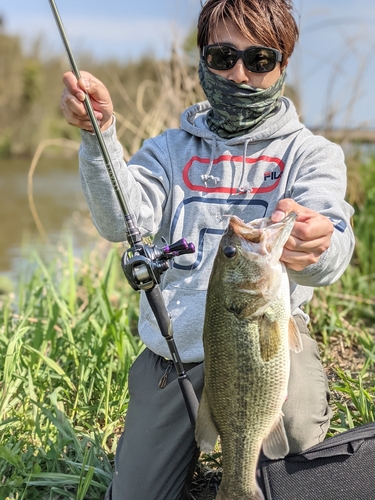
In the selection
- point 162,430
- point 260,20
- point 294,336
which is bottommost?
point 162,430

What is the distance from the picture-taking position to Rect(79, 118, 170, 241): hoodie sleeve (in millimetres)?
2312

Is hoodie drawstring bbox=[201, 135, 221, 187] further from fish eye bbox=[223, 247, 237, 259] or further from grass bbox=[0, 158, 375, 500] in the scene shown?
grass bbox=[0, 158, 375, 500]

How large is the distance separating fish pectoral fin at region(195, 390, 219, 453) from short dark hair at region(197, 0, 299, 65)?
137 cm

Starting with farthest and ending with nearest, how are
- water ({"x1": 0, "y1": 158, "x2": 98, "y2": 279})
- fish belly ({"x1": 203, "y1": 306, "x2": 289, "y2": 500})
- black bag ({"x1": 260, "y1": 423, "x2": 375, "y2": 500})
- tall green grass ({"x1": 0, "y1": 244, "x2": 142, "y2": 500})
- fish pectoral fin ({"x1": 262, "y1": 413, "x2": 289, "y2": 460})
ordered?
water ({"x1": 0, "y1": 158, "x2": 98, "y2": 279}) → tall green grass ({"x1": 0, "y1": 244, "x2": 142, "y2": 500}) → black bag ({"x1": 260, "y1": 423, "x2": 375, "y2": 500}) → fish pectoral fin ({"x1": 262, "y1": 413, "x2": 289, "y2": 460}) → fish belly ({"x1": 203, "y1": 306, "x2": 289, "y2": 500})

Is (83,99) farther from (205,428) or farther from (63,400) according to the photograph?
(63,400)

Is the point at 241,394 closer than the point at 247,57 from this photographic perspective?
Yes

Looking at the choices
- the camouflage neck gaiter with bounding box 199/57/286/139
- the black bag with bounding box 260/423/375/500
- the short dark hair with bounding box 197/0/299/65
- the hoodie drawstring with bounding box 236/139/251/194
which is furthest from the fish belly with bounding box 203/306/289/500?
the short dark hair with bounding box 197/0/299/65

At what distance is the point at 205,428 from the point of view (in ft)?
7.00

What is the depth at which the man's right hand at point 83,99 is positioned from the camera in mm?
2109

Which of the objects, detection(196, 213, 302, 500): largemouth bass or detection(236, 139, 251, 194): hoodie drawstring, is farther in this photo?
detection(236, 139, 251, 194): hoodie drawstring

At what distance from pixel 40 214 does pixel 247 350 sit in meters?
12.2

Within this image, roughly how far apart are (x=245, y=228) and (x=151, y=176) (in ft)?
3.01

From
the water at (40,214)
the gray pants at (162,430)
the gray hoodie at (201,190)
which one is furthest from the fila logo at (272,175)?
the water at (40,214)

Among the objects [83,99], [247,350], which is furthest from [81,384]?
[83,99]
